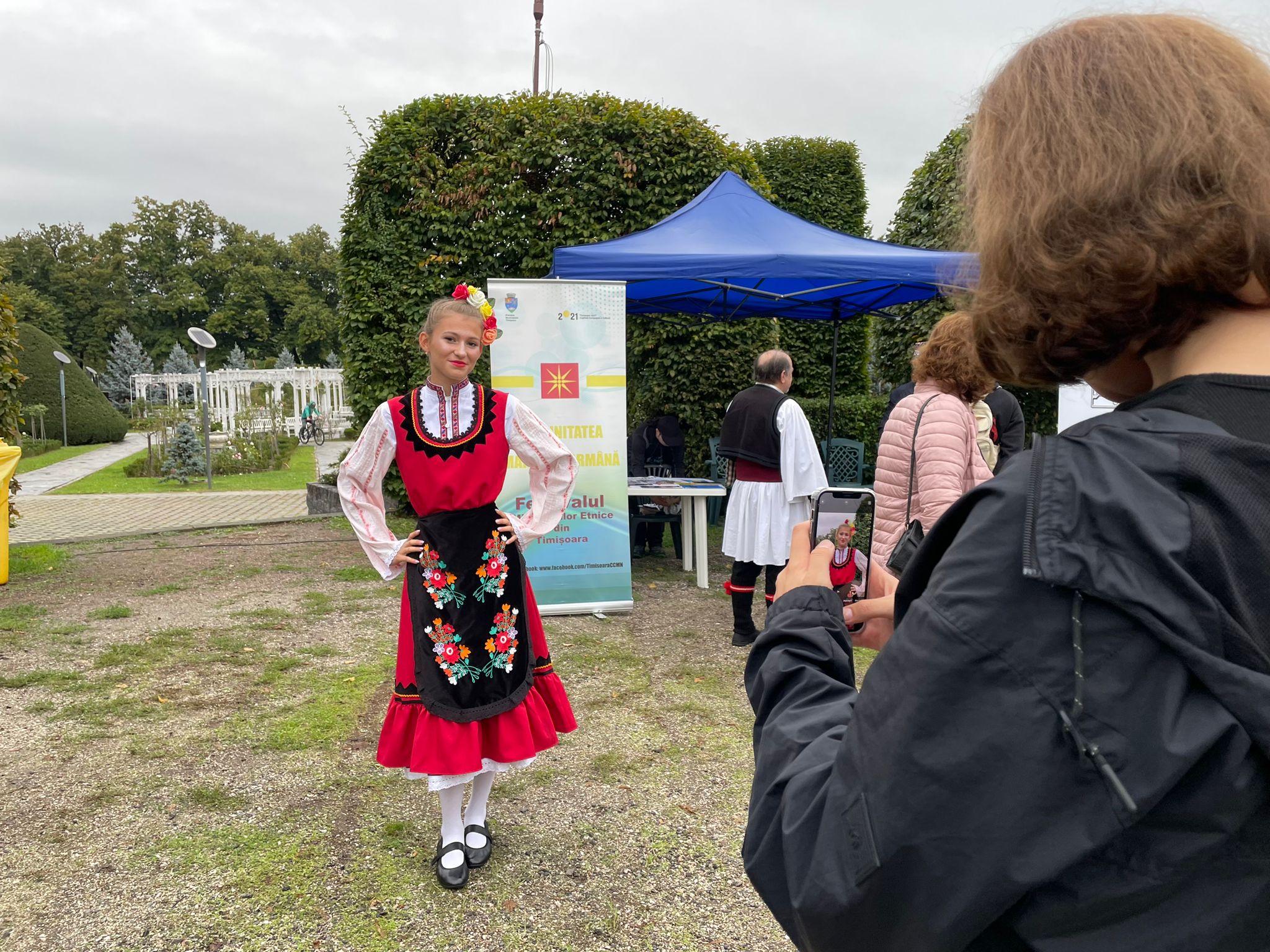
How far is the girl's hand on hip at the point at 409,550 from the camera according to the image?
10.1 feet

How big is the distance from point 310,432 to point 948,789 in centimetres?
2825

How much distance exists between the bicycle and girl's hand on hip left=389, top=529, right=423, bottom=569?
24700 millimetres

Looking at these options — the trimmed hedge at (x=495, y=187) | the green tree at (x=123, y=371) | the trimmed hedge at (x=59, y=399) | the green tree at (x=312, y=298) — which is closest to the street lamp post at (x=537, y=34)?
the trimmed hedge at (x=495, y=187)

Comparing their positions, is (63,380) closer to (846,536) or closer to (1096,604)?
(846,536)

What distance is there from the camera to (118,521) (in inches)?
459

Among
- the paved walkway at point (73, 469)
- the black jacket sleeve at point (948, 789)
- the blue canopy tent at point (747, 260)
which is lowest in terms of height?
the paved walkway at point (73, 469)

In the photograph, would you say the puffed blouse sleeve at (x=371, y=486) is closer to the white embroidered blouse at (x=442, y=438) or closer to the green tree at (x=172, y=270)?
the white embroidered blouse at (x=442, y=438)

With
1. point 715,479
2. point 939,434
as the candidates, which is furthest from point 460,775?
point 715,479

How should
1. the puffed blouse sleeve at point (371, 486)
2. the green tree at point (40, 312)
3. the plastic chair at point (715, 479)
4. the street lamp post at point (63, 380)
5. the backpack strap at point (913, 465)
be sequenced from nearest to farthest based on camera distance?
the puffed blouse sleeve at point (371, 486)
the backpack strap at point (913, 465)
the plastic chair at point (715, 479)
the street lamp post at point (63, 380)
the green tree at point (40, 312)

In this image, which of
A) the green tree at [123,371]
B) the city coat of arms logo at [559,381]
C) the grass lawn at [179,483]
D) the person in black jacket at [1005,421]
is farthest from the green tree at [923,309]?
the green tree at [123,371]

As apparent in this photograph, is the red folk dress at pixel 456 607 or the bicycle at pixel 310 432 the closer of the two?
the red folk dress at pixel 456 607

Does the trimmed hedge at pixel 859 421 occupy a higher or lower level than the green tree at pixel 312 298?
lower

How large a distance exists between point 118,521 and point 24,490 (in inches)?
210

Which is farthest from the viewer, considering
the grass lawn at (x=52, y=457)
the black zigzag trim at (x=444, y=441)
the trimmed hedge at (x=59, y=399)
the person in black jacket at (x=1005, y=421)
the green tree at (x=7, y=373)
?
the trimmed hedge at (x=59, y=399)
